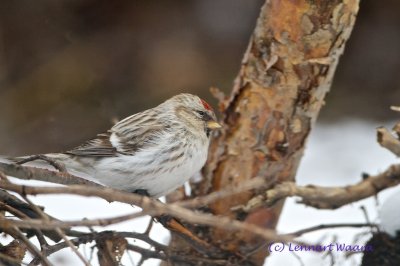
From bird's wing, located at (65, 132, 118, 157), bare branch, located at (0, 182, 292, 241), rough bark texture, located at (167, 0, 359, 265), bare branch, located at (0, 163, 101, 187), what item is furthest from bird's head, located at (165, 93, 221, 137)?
bare branch, located at (0, 182, 292, 241)

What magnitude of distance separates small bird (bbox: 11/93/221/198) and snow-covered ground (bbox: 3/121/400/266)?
28 cm

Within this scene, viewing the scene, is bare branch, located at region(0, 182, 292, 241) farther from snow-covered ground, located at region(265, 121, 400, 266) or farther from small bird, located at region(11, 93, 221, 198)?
snow-covered ground, located at region(265, 121, 400, 266)

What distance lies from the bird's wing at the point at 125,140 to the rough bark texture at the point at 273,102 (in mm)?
307

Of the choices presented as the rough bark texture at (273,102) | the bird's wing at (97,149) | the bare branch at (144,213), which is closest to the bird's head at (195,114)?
the rough bark texture at (273,102)

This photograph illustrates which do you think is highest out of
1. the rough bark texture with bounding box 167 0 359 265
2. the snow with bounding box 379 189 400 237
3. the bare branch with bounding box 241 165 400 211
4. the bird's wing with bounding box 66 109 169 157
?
the bird's wing with bounding box 66 109 169 157

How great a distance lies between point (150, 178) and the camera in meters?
2.37

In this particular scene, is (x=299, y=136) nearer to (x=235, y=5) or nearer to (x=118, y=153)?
(x=118, y=153)

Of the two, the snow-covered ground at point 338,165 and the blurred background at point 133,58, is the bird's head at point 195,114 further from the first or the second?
the blurred background at point 133,58

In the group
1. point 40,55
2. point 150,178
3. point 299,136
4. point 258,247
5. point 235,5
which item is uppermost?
point 40,55

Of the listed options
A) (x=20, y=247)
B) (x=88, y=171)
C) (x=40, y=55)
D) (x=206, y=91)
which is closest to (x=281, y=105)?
(x=88, y=171)

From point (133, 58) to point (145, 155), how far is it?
199cm

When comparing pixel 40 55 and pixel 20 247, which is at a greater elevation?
pixel 40 55

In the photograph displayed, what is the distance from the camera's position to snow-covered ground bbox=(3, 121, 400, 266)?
118 inches

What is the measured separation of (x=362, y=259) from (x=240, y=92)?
715 mm
